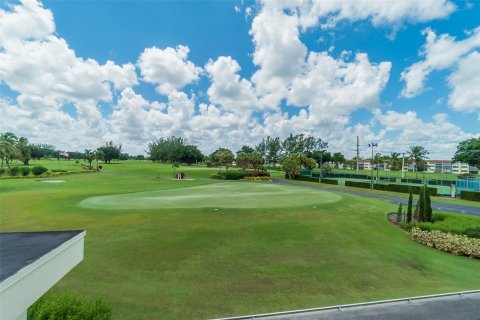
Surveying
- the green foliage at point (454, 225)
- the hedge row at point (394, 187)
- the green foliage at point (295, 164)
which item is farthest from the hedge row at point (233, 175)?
the green foliage at point (454, 225)

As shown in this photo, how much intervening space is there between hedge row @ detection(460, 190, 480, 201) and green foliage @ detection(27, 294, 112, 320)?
51321mm

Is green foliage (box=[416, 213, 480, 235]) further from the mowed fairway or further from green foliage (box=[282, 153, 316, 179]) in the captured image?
green foliage (box=[282, 153, 316, 179])

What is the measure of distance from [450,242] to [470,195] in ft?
107

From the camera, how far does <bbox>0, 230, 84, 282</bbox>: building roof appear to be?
3662 mm

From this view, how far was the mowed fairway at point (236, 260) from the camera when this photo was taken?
30.1ft

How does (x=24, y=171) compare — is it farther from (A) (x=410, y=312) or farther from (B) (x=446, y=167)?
(B) (x=446, y=167)

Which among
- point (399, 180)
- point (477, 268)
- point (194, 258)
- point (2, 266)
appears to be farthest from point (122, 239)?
point (399, 180)

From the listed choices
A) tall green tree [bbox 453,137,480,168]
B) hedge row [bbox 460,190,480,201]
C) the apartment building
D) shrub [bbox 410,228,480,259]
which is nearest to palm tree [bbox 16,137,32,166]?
shrub [bbox 410,228,480,259]

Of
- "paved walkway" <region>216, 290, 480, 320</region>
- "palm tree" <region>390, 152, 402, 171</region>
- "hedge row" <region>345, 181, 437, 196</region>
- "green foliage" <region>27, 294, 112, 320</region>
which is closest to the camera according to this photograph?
"green foliage" <region>27, 294, 112, 320</region>

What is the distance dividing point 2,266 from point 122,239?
1157cm

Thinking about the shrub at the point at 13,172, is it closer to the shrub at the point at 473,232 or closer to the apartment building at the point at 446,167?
the shrub at the point at 473,232

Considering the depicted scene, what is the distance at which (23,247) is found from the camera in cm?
460

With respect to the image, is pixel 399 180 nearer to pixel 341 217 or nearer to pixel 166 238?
pixel 341 217

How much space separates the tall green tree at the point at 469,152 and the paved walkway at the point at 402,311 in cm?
8111
